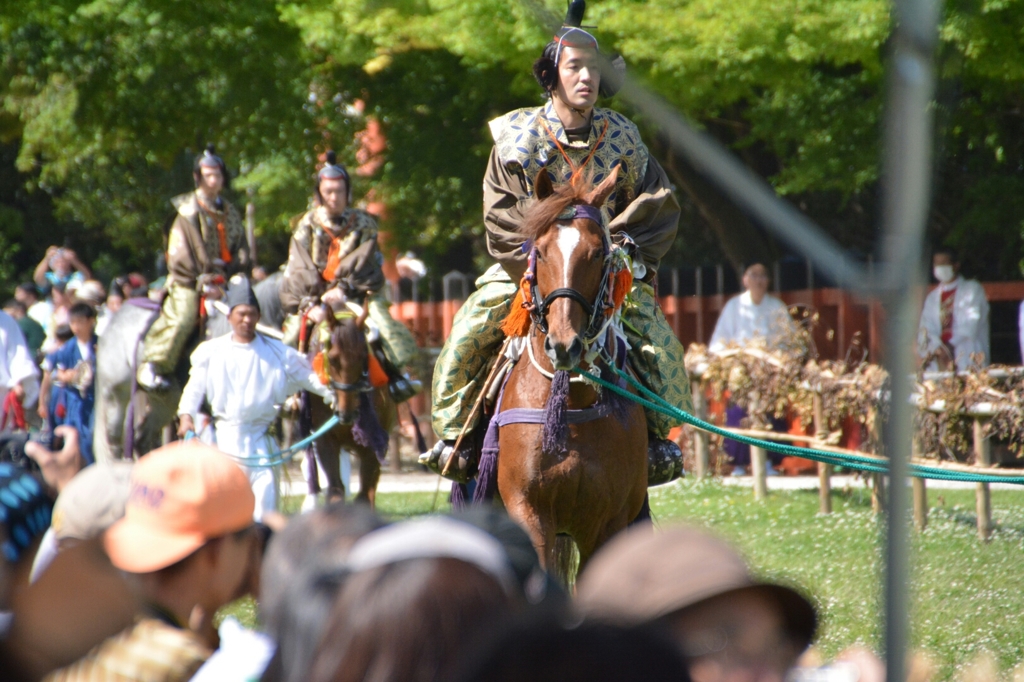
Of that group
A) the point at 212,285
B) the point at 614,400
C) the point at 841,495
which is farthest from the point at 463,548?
the point at 841,495

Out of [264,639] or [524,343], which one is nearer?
[264,639]

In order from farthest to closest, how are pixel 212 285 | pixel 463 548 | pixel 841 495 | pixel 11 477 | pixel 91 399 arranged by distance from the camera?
pixel 91 399 < pixel 841 495 < pixel 212 285 < pixel 11 477 < pixel 463 548

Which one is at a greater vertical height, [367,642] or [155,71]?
[155,71]

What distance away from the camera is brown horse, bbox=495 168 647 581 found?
Answer: 5.07m

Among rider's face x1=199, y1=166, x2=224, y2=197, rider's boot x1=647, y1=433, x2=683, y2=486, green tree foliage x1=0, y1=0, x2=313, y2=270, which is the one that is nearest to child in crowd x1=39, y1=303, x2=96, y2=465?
rider's face x1=199, y1=166, x2=224, y2=197

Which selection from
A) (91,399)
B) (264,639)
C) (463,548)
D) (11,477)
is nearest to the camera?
(463,548)

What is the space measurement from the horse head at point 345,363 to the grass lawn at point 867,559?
163 cm

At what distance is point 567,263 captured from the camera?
198 inches

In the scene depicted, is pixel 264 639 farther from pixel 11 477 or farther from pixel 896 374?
pixel 896 374

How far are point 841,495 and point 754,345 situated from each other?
1.61 meters

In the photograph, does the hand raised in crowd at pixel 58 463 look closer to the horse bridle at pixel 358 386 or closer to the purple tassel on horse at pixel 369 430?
the horse bridle at pixel 358 386

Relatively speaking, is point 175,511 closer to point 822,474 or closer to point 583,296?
point 583,296

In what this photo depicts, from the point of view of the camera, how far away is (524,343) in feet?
18.0

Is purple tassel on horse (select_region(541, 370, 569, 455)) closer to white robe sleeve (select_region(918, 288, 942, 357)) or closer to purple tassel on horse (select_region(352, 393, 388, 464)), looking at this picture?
purple tassel on horse (select_region(352, 393, 388, 464))
